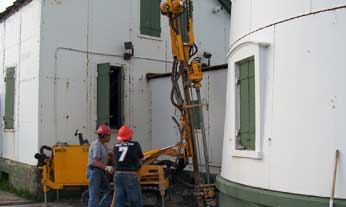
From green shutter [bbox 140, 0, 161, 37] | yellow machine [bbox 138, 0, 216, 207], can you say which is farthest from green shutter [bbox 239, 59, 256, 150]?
green shutter [bbox 140, 0, 161, 37]

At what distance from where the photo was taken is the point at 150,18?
43.4 feet

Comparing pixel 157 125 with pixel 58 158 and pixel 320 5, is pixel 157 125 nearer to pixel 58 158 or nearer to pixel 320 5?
pixel 58 158

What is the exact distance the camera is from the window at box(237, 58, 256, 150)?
7.05 m

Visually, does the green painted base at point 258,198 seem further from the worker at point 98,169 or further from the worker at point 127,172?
the worker at point 98,169

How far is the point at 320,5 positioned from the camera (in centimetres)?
616

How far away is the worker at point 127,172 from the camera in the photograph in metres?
7.98

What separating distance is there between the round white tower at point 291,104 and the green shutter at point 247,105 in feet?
0.05

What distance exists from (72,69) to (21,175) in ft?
9.30

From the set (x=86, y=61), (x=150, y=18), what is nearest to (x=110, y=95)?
(x=86, y=61)

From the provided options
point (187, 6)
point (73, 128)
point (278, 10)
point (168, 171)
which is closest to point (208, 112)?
point (168, 171)

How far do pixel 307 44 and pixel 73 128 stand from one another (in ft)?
22.4

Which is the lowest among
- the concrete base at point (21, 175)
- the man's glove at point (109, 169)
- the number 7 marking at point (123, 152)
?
the concrete base at point (21, 175)

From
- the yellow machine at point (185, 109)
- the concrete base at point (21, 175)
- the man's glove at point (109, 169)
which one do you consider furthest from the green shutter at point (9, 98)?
the man's glove at point (109, 169)

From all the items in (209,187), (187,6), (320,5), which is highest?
(187,6)
